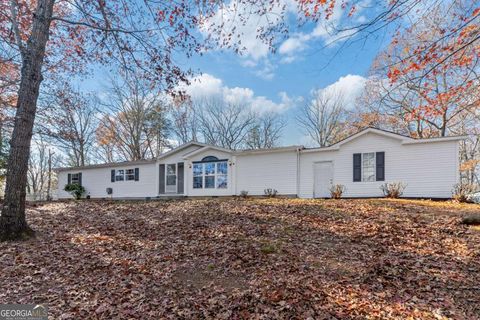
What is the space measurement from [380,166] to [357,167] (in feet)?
3.30

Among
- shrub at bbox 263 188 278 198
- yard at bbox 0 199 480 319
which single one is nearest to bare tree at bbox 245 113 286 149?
shrub at bbox 263 188 278 198

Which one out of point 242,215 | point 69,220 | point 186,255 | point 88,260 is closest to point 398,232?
point 242,215

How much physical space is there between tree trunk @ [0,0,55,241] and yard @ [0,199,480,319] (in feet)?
1.64

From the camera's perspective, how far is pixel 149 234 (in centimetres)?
697

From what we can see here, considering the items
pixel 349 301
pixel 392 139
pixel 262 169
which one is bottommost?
pixel 349 301

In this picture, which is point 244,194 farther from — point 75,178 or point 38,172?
point 38,172

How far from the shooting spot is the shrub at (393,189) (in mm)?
12984

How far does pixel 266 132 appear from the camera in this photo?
32500 mm

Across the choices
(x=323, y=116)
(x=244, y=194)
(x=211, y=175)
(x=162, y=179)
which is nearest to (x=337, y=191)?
(x=244, y=194)

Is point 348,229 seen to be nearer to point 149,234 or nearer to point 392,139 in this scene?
point 149,234

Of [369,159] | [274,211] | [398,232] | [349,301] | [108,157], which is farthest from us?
[108,157]

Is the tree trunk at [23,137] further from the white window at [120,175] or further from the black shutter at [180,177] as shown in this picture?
the white window at [120,175]

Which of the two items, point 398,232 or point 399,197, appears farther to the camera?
point 399,197

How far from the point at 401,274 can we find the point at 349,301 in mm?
1270
